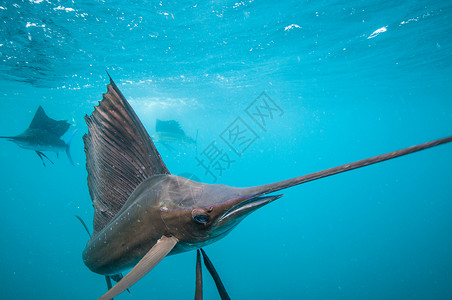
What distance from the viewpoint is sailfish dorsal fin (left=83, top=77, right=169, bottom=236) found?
5.90ft

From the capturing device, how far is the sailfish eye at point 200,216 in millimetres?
1451

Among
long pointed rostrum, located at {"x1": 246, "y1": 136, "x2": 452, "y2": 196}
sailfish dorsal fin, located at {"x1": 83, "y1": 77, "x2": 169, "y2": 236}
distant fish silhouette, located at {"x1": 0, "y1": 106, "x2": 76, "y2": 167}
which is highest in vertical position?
distant fish silhouette, located at {"x1": 0, "y1": 106, "x2": 76, "y2": 167}

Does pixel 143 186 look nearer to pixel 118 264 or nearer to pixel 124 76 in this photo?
pixel 118 264

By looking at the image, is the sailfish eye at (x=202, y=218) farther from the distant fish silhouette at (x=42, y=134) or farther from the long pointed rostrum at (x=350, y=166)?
the distant fish silhouette at (x=42, y=134)

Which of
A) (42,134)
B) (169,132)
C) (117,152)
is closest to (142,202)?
(117,152)

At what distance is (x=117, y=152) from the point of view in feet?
6.29

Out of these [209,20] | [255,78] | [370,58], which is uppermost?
[209,20]

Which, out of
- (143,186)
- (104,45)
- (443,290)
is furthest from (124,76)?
(443,290)

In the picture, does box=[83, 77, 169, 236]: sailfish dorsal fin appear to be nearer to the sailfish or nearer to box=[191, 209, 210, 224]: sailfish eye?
the sailfish

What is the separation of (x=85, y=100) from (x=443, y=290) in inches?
1397

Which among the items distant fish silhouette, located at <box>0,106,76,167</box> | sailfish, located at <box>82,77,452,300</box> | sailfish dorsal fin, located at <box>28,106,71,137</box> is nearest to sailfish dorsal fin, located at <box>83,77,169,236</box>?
sailfish, located at <box>82,77,452,300</box>

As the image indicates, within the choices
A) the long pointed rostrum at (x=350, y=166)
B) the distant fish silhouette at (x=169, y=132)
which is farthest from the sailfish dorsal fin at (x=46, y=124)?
the long pointed rostrum at (x=350, y=166)

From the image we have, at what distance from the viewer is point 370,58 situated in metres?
16.2

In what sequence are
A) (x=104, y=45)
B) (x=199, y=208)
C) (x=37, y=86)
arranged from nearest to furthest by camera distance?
(x=199, y=208)
(x=104, y=45)
(x=37, y=86)
